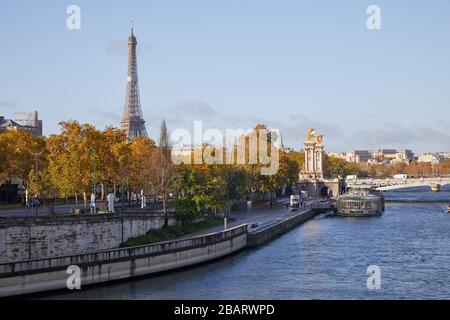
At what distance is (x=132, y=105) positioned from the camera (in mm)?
178750

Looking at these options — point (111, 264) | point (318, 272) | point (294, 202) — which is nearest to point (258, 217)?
point (294, 202)

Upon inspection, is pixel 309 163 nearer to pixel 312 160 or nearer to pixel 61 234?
pixel 312 160

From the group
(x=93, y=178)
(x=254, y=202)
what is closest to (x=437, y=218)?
(x=254, y=202)

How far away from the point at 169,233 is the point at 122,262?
16533 mm

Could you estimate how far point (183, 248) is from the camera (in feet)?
172

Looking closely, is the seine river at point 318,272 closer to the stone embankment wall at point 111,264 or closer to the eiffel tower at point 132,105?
the stone embankment wall at point 111,264

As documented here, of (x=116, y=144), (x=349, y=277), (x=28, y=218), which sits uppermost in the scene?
(x=116, y=144)

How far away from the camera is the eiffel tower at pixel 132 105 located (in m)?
171

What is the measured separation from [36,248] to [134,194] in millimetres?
56010

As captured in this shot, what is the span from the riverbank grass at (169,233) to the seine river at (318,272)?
6.14m

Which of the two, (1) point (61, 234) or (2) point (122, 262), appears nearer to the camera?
(2) point (122, 262)

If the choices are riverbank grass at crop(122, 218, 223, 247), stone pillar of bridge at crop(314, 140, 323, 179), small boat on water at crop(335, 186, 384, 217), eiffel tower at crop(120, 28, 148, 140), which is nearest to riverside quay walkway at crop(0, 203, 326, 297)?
riverbank grass at crop(122, 218, 223, 247)
